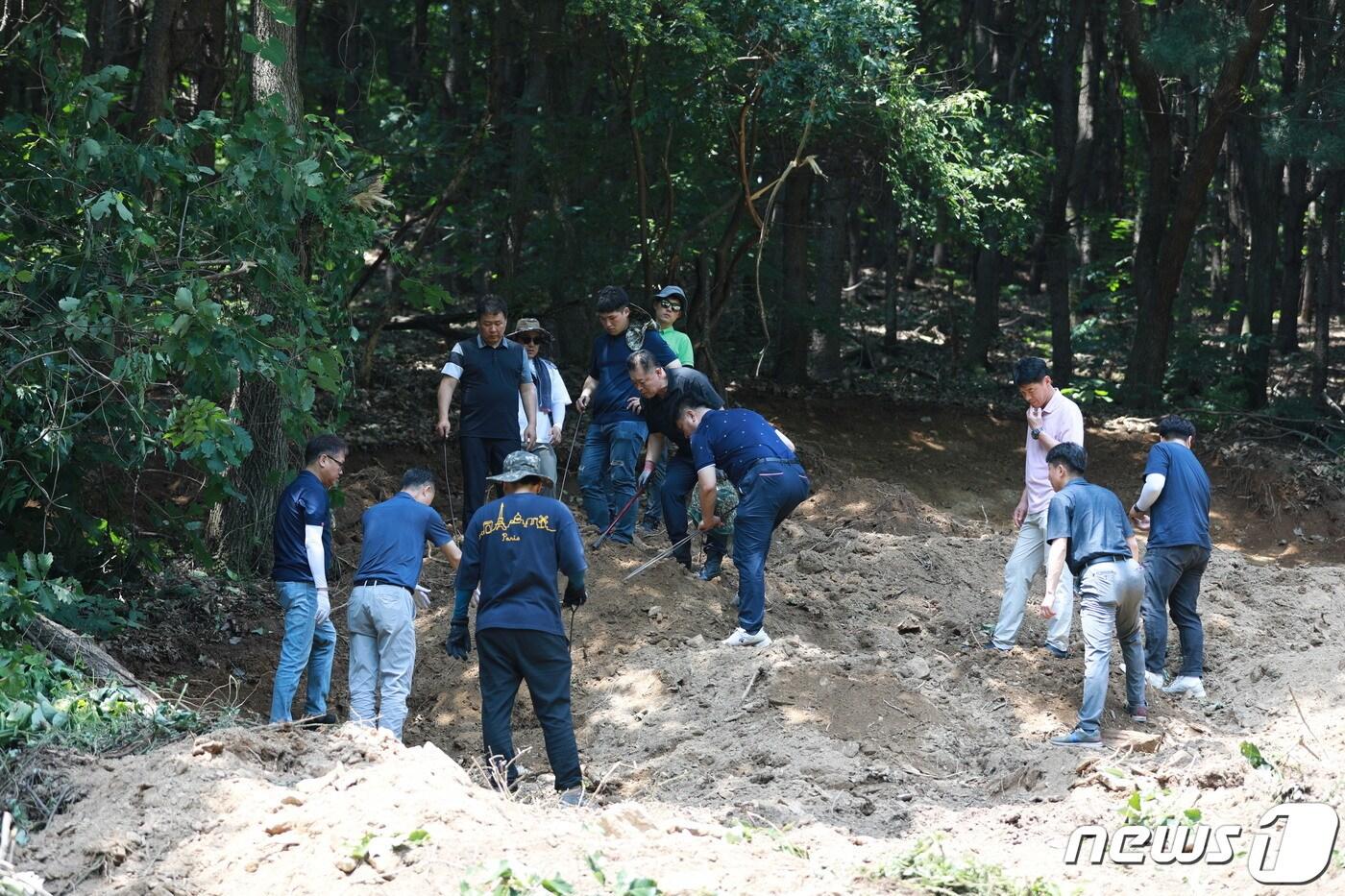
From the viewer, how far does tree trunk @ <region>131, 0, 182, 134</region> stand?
10797mm

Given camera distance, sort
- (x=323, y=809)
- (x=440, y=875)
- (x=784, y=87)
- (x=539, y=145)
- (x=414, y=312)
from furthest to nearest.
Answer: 1. (x=414, y=312)
2. (x=539, y=145)
3. (x=784, y=87)
4. (x=323, y=809)
5. (x=440, y=875)

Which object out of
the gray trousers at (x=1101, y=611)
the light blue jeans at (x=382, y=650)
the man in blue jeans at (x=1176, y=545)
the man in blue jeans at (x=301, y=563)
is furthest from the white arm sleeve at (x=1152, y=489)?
the man in blue jeans at (x=301, y=563)

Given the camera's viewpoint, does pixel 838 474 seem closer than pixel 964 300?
Yes

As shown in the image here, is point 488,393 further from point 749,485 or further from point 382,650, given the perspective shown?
point 382,650

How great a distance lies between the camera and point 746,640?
8.17 meters

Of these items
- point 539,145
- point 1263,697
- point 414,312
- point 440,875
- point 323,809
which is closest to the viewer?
point 440,875

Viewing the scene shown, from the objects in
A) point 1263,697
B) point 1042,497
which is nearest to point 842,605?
point 1042,497

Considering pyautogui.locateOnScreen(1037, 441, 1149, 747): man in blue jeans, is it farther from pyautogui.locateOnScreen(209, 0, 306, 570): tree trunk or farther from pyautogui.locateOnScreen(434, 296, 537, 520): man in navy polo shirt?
pyautogui.locateOnScreen(209, 0, 306, 570): tree trunk

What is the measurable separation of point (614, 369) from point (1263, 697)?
479 centimetres

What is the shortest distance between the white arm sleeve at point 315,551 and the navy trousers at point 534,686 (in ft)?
4.67

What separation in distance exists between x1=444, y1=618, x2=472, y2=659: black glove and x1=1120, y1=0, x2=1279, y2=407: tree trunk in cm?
1303

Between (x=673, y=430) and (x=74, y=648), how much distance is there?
3856mm

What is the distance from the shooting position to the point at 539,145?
14.4m

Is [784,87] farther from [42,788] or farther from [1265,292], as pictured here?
[1265,292]
